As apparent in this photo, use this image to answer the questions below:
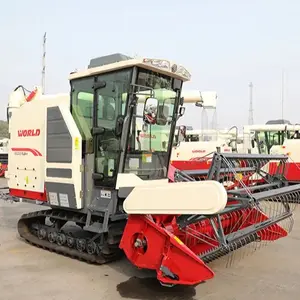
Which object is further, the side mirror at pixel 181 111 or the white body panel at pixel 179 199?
the side mirror at pixel 181 111

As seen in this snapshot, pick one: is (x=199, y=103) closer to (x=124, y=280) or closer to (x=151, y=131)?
(x=151, y=131)

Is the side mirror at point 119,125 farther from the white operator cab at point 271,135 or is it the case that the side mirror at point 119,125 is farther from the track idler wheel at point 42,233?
the white operator cab at point 271,135

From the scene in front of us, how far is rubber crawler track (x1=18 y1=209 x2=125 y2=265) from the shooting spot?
5.06 metres

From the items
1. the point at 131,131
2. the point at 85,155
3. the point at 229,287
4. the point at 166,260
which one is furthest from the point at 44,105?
the point at 229,287

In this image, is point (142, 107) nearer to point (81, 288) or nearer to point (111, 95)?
point (111, 95)

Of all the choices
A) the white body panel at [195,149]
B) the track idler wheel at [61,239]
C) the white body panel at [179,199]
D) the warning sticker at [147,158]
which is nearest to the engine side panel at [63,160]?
the track idler wheel at [61,239]

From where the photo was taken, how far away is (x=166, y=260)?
3967mm

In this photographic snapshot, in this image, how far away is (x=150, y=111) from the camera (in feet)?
16.9

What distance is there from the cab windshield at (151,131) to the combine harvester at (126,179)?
0.01 m

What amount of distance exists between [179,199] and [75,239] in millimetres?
2170

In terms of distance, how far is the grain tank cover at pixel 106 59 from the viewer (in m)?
5.04

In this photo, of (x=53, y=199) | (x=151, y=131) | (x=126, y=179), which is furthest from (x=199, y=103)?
(x=53, y=199)

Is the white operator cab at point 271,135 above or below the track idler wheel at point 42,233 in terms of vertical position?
above

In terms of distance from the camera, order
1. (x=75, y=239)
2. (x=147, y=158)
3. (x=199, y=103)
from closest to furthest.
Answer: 1. (x=147, y=158)
2. (x=75, y=239)
3. (x=199, y=103)
